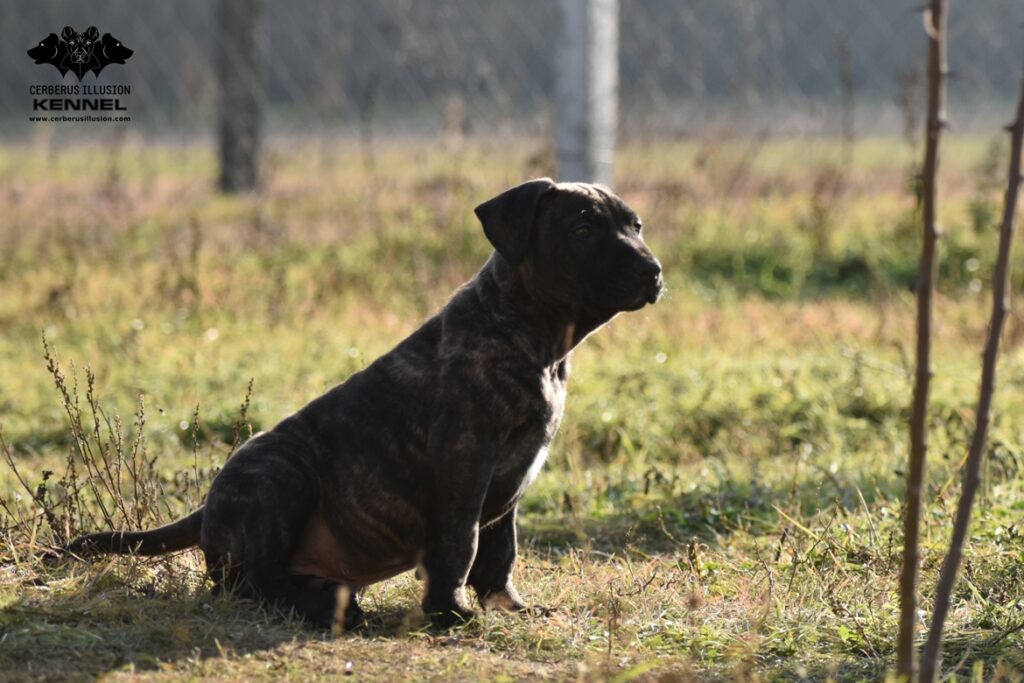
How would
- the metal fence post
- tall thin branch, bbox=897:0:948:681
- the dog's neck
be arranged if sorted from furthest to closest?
the metal fence post < the dog's neck < tall thin branch, bbox=897:0:948:681

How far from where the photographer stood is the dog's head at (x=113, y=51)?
29.8 ft

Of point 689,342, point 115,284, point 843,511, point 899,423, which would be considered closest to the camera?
point 843,511

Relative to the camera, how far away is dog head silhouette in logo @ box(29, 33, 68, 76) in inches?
363

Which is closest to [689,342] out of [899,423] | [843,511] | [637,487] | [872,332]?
[872,332]

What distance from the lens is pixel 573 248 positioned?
4.45 metres

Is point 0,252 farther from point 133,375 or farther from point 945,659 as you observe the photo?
point 945,659

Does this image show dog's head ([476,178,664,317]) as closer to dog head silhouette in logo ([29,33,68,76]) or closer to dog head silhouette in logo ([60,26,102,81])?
dog head silhouette in logo ([29,33,68,76])

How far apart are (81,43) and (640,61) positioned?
17.2ft

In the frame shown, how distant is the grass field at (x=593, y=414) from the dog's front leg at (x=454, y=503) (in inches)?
4.4

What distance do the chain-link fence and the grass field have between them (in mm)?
687

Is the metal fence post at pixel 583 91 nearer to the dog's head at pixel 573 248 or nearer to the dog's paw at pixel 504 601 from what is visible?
the dog's head at pixel 573 248

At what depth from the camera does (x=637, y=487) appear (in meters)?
6.37

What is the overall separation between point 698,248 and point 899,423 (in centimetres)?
417

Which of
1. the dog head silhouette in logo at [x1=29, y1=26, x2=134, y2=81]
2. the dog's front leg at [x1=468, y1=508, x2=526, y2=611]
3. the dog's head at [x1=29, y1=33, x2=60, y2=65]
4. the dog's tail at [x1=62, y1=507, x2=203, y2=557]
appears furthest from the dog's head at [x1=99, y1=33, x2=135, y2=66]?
the dog's front leg at [x1=468, y1=508, x2=526, y2=611]
